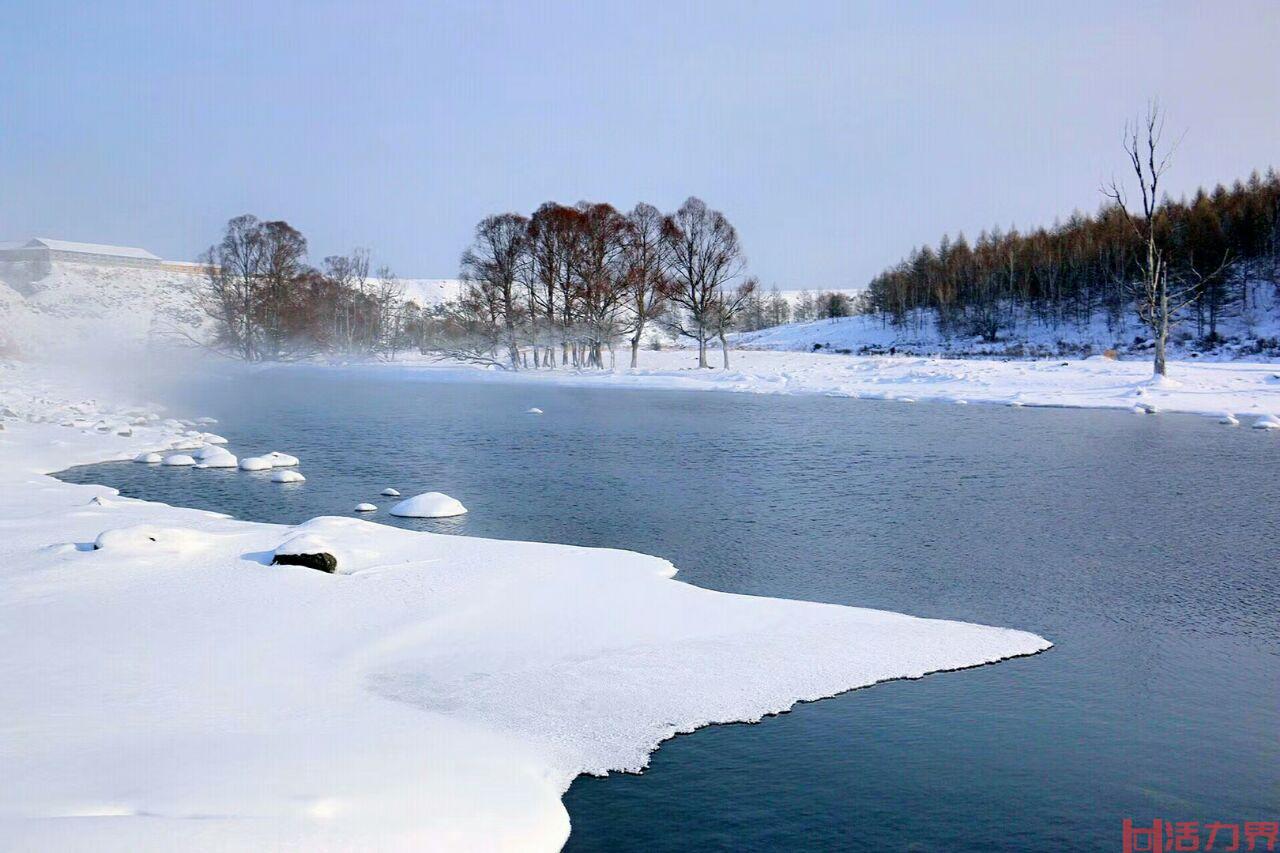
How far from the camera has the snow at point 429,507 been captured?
11.5 meters

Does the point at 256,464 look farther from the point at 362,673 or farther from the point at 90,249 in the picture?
the point at 90,249

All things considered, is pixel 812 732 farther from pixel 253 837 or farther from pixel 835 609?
pixel 253 837

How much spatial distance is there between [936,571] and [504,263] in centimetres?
4822

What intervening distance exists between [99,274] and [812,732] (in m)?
92.2

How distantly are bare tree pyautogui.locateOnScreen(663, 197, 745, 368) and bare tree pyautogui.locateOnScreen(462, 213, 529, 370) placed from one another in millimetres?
9501

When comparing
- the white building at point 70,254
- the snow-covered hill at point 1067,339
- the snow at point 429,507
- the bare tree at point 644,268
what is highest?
the white building at point 70,254

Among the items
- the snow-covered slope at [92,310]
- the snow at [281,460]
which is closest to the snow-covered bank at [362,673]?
the snow at [281,460]

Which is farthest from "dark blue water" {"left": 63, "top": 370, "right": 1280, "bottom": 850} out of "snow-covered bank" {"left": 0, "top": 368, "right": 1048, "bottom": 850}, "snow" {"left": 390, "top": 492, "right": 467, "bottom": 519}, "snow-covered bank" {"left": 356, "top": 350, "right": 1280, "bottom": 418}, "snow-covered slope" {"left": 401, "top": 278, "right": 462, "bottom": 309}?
"snow-covered slope" {"left": 401, "top": 278, "right": 462, "bottom": 309}

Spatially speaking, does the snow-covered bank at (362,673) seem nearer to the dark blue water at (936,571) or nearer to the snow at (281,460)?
the dark blue water at (936,571)

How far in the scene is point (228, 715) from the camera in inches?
199

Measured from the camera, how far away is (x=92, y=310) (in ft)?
219

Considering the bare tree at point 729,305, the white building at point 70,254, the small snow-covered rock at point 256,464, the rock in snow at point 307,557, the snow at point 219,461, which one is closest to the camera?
the rock in snow at point 307,557

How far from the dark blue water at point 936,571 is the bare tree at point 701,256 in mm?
28838

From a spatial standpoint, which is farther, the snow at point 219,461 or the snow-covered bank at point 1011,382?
the snow-covered bank at point 1011,382
